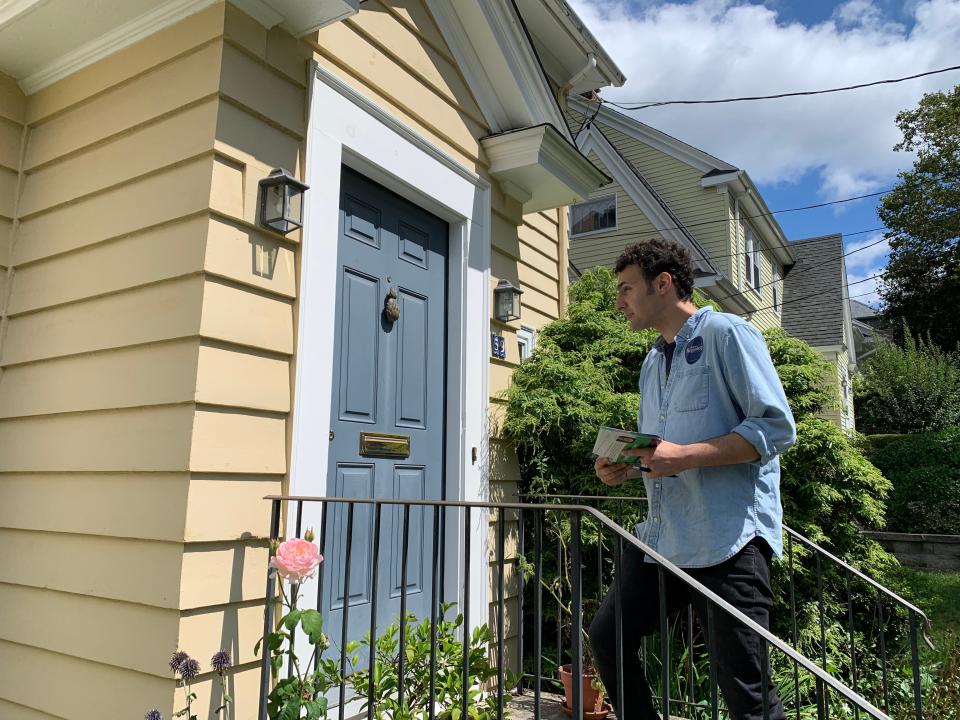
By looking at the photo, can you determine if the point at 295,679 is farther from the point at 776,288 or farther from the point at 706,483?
the point at 776,288

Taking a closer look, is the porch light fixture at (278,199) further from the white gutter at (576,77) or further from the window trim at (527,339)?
the white gutter at (576,77)

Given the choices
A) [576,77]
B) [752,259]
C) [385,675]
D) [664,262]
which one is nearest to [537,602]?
[385,675]

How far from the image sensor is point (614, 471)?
88.7 inches

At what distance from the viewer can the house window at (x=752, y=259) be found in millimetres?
15328

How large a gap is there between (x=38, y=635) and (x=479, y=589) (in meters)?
2.11

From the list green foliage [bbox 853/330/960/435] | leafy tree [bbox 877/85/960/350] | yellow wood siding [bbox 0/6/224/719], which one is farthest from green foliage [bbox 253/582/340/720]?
leafy tree [bbox 877/85/960/350]

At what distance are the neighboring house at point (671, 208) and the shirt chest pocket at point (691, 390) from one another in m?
11.0

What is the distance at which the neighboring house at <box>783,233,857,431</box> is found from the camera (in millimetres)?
18469

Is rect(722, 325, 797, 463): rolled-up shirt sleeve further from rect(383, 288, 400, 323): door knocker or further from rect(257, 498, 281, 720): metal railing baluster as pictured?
rect(383, 288, 400, 323): door knocker

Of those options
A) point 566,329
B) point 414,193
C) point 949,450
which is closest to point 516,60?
point 414,193

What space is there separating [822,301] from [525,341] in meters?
17.0

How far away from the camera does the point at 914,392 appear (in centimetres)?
1499

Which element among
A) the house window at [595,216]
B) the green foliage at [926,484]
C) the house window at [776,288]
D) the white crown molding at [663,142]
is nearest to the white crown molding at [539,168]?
the green foliage at [926,484]

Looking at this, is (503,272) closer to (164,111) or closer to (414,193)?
(414,193)
